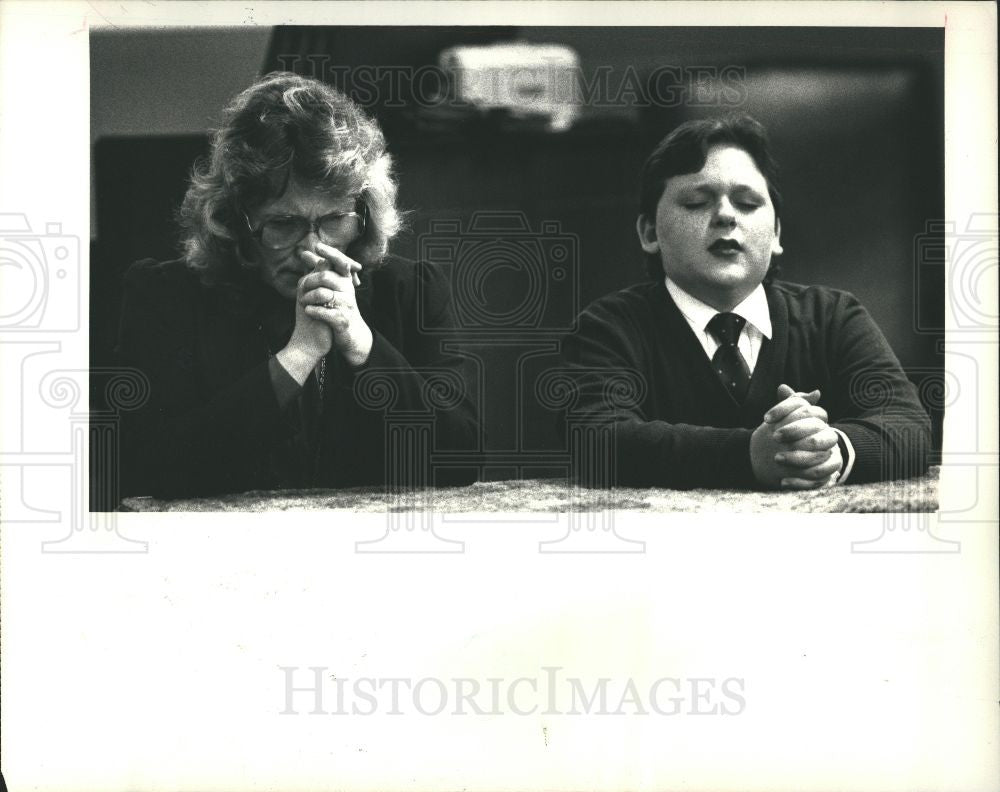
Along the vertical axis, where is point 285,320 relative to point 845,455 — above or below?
above

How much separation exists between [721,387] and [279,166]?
1415 millimetres

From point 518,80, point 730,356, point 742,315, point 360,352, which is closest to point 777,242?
point 742,315

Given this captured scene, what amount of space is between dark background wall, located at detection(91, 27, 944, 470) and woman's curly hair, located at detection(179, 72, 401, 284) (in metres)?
0.05

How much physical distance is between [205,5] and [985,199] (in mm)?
2309

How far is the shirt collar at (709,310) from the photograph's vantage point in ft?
10.4

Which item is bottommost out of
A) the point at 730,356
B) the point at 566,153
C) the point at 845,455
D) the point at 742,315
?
the point at 845,455

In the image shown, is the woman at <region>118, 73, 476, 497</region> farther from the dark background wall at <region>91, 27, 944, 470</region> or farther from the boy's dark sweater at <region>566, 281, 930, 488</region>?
the boy's dark sweater at <region>566, 281, 930, 488</region>

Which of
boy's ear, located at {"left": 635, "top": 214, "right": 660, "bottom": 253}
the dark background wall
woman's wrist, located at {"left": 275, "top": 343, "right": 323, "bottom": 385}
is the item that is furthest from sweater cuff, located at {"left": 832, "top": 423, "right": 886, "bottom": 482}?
woman's wrist, located at {"left": 275, "top": 343, "right": 323, "bottom": 385}

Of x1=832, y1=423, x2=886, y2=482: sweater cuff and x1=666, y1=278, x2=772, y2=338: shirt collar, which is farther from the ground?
x1=666, y1=278, x2=772, y2=338: shirt collar

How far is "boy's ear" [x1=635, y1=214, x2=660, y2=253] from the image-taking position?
3.13 meters

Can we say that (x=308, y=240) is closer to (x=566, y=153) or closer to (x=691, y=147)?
(x=566, y=153)

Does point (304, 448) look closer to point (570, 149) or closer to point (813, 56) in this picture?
point (570, 149)

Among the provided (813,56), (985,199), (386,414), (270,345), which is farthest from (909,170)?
(270,345)

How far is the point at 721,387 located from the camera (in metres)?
3.13
